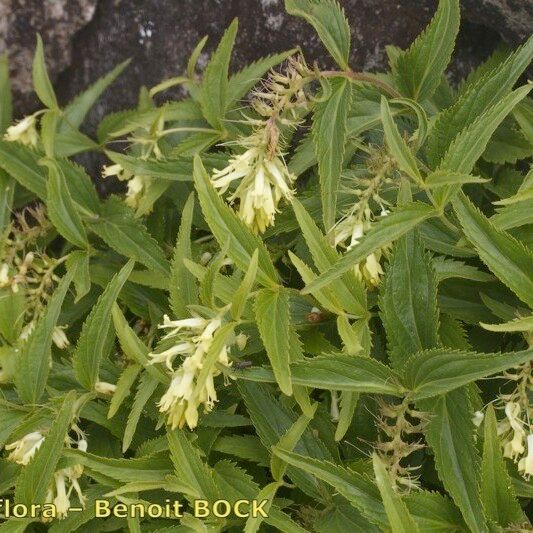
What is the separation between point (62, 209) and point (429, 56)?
934mm

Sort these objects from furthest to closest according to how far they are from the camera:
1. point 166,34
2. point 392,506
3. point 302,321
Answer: point 166,34
point 302,321
point 392,506

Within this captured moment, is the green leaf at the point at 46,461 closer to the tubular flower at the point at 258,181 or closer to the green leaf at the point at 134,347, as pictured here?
the green leaf at the point at 134,347

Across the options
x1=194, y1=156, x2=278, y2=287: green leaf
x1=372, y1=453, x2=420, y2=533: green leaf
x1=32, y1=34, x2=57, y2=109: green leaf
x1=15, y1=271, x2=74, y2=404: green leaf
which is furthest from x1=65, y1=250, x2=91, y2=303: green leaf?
x1=372, y1=453, x2=420, y2=533: green leaf

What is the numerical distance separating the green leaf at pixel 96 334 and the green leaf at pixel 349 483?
0.43 meters

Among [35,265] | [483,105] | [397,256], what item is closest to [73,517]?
[35,265]

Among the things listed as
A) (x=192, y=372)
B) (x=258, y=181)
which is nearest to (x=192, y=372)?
(x=192, y=372)

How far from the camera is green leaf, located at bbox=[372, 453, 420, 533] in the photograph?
130 cm

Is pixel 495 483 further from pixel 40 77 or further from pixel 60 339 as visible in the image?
pixel 40 77

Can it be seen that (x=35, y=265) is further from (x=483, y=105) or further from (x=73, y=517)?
(x=483, y=105)

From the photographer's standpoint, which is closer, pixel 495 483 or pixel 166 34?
pixel 495 483

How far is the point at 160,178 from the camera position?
1880mm

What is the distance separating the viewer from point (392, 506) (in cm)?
130

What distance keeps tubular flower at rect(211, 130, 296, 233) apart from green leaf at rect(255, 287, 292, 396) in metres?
0.16

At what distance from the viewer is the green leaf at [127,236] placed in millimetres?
1866
